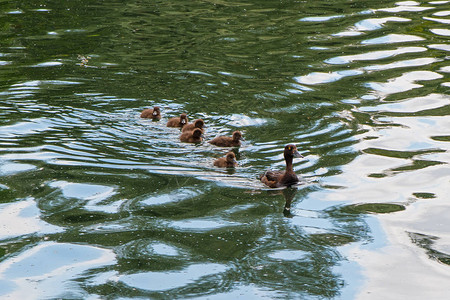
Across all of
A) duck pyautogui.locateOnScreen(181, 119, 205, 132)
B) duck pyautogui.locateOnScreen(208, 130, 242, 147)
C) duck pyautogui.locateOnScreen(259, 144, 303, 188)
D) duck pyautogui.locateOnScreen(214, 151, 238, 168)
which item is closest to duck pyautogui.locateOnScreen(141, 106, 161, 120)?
duck pyautogui.locateOnScreen(181, 119, 205, 132)

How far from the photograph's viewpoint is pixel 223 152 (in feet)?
35.3

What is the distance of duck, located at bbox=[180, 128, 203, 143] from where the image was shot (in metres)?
10.9

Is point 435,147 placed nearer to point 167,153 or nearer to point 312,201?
point 312,201

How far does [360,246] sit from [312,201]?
4.37ft

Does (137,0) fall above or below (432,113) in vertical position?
above

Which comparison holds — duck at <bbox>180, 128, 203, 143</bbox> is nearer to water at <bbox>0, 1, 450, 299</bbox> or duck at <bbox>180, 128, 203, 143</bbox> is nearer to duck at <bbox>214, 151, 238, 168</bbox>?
Answer: water at <bbox>0, 1, 450, 299</bbox>

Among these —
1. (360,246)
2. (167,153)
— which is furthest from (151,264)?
(167,153)

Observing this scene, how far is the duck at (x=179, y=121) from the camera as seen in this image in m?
11.6

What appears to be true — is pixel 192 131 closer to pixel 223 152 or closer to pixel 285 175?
pixel 223 152

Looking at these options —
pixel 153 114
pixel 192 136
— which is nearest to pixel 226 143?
pixel 192 136

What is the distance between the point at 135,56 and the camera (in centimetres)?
1509

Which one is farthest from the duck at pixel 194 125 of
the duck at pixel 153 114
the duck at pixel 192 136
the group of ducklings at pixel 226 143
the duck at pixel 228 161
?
the duck at pixel 228 161

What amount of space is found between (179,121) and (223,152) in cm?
128

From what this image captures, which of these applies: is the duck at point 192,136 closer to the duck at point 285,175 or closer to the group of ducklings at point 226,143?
the group of ducklings at point 226,143
